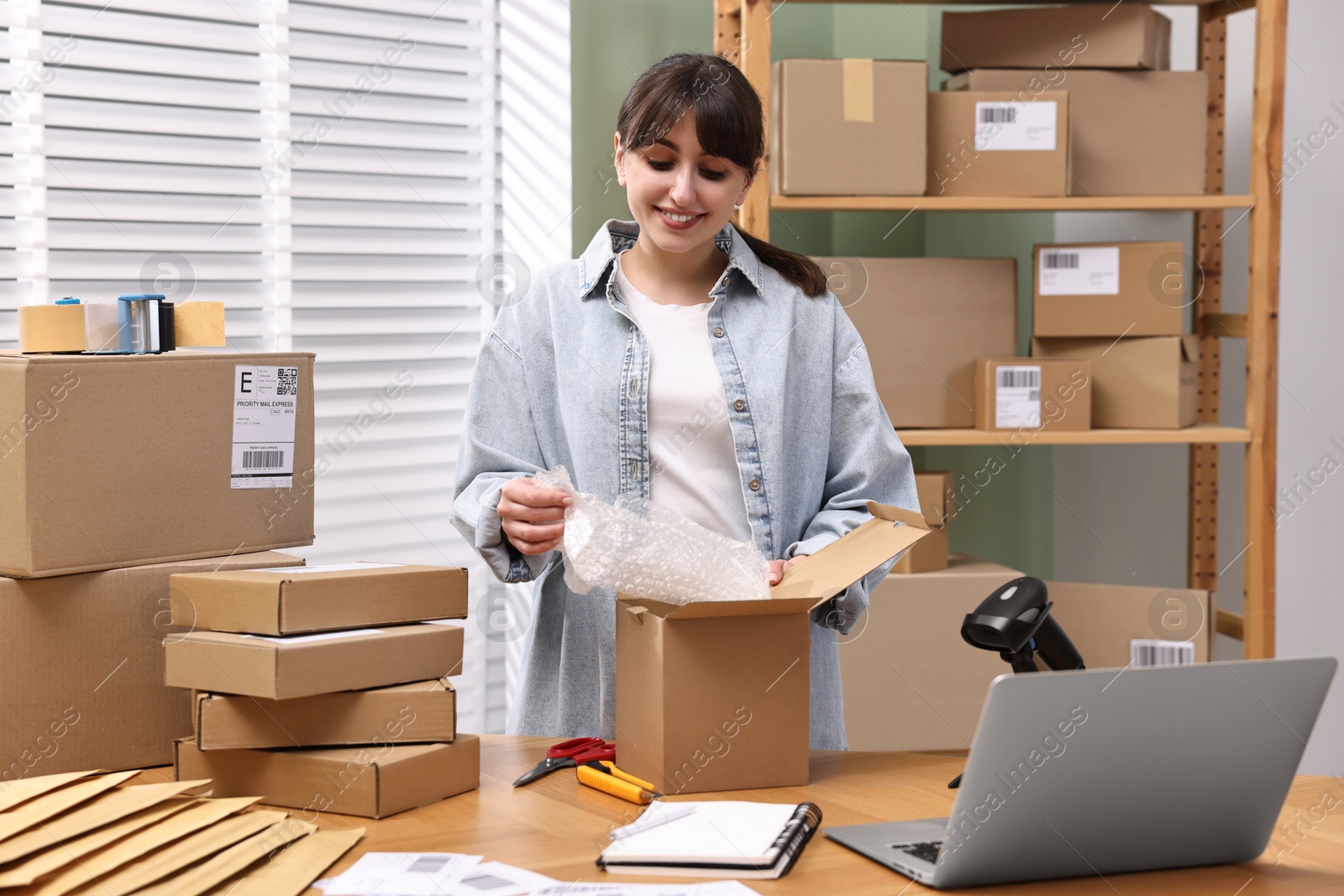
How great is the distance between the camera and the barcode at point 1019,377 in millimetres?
2344

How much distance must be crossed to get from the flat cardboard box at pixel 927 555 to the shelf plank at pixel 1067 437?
18 cm

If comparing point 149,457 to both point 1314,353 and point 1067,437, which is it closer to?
point 1067,437

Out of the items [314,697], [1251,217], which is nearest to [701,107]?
[314,697]

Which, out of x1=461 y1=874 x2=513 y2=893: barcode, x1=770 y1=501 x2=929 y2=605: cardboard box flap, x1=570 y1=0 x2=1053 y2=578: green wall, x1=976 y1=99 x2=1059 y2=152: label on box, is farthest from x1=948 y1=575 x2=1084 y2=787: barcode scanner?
x1=570 y1=0 x2=1053 y2=578: green wall

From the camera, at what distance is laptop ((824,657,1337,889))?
0.89 metres

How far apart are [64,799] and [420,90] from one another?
1851 millimetres

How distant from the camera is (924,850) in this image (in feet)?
3.32

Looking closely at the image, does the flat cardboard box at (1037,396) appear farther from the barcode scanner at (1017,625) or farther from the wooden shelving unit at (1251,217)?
the barcode scanner at (1017,625)

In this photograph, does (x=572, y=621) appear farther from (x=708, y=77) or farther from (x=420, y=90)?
(x=420, y=90)

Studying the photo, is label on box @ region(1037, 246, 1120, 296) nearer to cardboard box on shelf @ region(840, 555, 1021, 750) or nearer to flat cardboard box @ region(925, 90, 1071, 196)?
flat cardboard box @ region(925, 90, 1071, 196)

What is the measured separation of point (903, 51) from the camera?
9.54 ft

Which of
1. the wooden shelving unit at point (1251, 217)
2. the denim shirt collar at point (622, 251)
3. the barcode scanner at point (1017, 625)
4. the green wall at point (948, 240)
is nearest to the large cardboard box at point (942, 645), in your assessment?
the wooden shelving unit at point (1251, 217)

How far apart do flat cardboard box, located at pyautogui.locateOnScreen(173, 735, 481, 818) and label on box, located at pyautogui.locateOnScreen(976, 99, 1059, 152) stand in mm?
1670

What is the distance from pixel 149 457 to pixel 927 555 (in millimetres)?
1548
